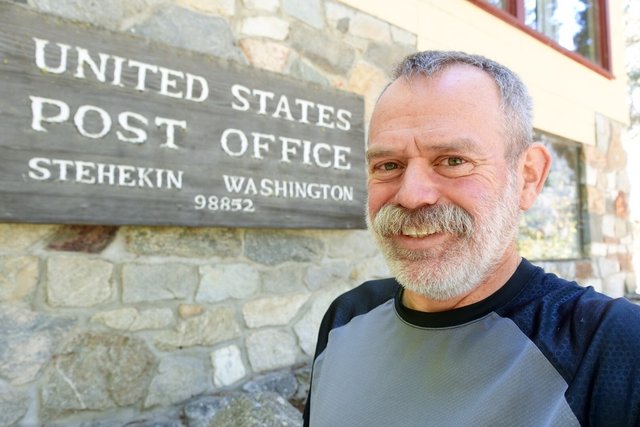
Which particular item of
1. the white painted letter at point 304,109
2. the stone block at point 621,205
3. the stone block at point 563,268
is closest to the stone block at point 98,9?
the white painted letter at point 304,109

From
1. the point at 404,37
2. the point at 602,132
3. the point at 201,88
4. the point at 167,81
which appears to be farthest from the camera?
the point at 602,132

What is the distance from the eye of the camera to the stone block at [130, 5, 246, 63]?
2.32m

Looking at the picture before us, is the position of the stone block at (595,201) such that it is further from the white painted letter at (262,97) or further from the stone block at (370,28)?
the white painted letter at (262,97)

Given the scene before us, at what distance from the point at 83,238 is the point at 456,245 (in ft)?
5.46

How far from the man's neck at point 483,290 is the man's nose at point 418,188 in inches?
9.5

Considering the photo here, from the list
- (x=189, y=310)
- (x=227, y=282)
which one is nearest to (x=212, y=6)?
(x=227, y=282)

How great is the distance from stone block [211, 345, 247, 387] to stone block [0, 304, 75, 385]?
76cm

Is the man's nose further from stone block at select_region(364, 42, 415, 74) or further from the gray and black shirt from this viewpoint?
stone block at select_region(364, 42, 415, 74)

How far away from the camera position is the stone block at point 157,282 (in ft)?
7.09

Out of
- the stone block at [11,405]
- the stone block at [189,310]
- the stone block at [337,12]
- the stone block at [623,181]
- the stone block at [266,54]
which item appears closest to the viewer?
the stone block at [11,405]

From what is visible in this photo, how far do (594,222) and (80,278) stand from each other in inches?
211

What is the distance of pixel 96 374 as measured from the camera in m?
2.05

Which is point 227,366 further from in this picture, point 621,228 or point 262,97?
point 621,228

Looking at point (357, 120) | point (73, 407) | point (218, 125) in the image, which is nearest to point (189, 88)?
point (218, 125)
